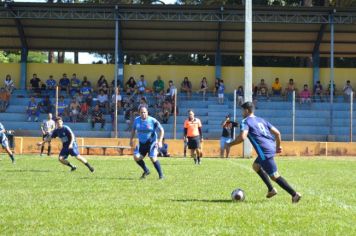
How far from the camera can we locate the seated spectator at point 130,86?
37.3m

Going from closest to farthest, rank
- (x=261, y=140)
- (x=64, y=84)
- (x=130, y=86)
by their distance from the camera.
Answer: (x=261, y=140) → (x=130, y=86) → (x=64, y=84)

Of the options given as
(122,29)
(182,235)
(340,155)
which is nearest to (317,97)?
(340,155)

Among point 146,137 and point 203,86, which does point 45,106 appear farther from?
point 146,137

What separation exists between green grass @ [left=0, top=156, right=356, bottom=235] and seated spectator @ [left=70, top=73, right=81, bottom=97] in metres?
22.5

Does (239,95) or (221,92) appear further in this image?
(221,92)

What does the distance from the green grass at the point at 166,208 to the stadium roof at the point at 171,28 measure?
2285 cm

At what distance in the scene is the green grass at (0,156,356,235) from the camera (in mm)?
8023

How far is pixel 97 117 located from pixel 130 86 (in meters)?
3.29

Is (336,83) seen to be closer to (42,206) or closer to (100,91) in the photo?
(100,91)

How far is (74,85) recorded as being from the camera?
39031mm

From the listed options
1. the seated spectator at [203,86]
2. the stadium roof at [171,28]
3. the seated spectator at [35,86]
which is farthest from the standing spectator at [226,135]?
the seated spectator at [35,86]

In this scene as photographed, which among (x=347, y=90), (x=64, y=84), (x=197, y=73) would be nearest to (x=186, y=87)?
(x=197, y=73)

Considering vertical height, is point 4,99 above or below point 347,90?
below

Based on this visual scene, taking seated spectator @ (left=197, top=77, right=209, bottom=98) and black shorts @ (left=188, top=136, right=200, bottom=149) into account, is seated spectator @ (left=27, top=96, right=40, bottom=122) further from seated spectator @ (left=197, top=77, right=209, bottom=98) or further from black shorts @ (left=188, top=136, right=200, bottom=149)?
black shorts @ (left=188, top=136, right=200, bottom=149)
